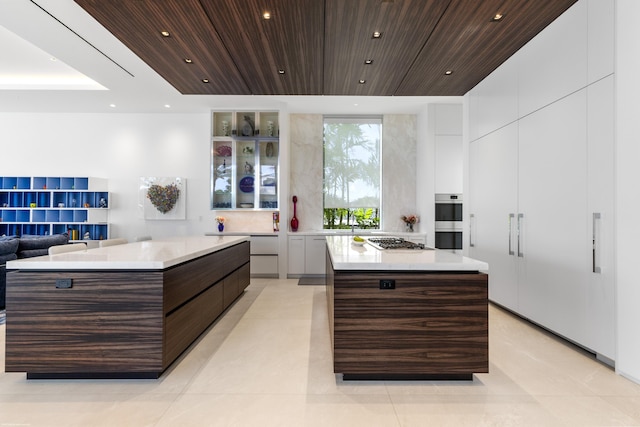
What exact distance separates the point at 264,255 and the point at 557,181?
4412mm

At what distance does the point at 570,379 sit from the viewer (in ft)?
7.71

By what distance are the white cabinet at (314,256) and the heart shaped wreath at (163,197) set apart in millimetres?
2654

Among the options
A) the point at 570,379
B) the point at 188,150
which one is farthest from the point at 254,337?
the point at 188,150

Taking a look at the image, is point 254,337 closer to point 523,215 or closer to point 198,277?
point 198,277

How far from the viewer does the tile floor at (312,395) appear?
74.5 inches

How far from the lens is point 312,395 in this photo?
2.15 metres

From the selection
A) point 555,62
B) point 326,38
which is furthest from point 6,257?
point 555,62

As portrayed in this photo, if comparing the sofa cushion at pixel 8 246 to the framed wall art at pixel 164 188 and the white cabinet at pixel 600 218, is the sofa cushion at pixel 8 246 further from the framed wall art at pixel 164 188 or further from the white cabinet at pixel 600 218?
the white cabinet at pixel 600 218

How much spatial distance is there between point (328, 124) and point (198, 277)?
4609 millimetres

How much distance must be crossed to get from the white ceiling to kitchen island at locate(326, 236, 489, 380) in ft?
11.2

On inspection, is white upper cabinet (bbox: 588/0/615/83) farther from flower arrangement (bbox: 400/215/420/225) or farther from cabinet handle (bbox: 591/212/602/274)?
flower arrangement (bbox: 400/215/420/225)

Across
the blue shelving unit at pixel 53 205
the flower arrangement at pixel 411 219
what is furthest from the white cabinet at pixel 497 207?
the blue shelving unit at pixel 53 205

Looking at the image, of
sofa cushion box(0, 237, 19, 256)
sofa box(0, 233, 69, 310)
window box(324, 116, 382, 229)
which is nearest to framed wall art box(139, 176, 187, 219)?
sofa box(0, 233, 69, 310)

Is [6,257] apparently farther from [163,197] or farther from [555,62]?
[555,62]
